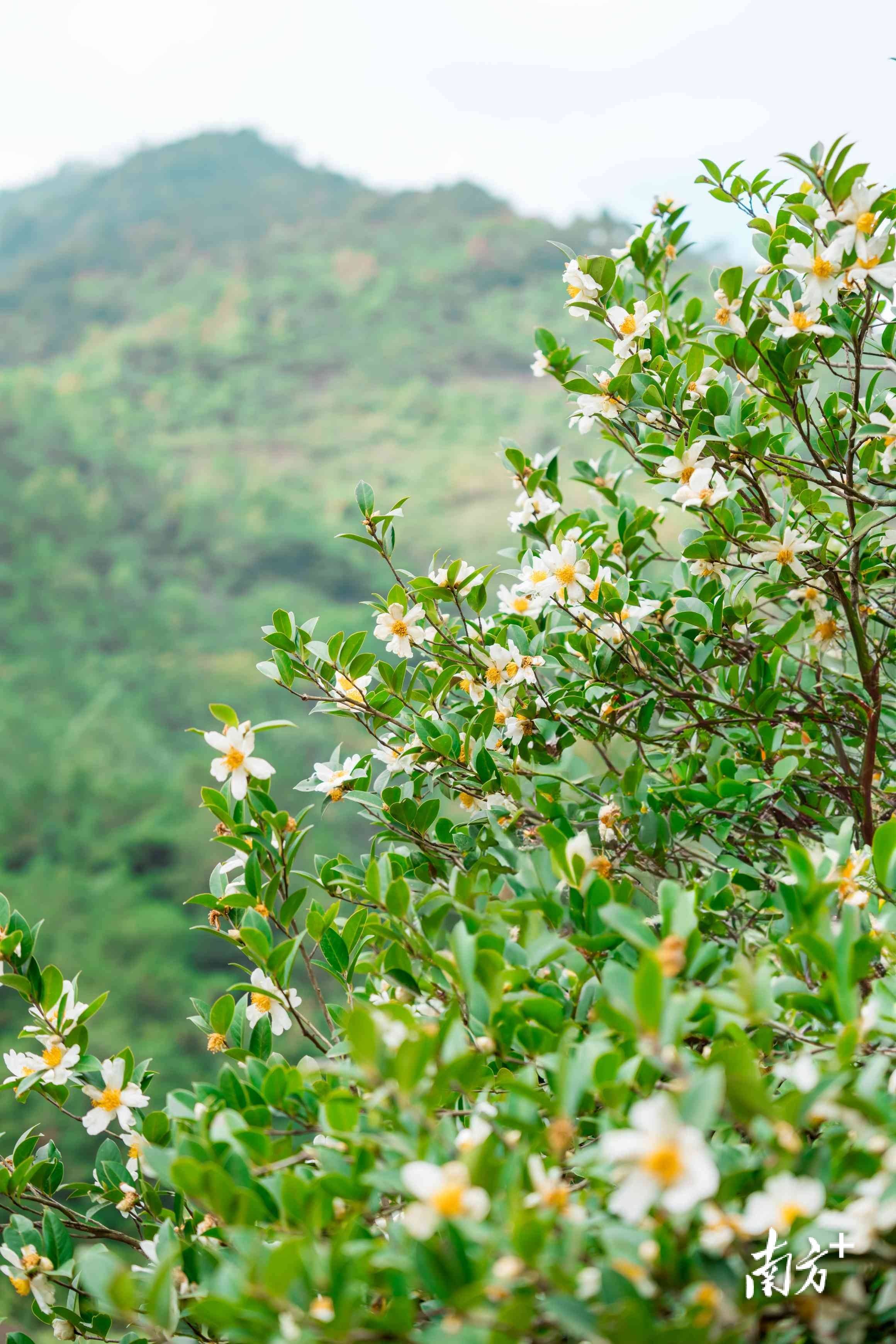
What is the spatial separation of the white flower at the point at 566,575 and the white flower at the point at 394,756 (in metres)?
0.23

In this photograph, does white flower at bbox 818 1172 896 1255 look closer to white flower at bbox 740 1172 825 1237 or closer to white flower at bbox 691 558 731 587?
white flower at bbox 740 1172 825 1237

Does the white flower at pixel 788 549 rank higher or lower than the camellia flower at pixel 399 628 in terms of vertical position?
higher

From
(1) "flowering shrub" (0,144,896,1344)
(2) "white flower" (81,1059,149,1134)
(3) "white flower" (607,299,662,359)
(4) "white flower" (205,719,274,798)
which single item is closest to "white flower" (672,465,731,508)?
(1) "flowering shrub" (0,144,896,1344)

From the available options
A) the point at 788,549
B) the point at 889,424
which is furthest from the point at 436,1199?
the point at 889,424

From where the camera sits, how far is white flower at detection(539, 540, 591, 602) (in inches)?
39.0

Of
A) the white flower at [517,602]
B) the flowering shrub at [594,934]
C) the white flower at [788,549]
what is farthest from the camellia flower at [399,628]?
the white flower at [788,549]

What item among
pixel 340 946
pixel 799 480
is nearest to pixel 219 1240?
pixel 340 946

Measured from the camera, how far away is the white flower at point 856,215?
0.82 m

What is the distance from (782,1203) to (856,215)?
79 centimetres

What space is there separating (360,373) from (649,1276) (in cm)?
2043

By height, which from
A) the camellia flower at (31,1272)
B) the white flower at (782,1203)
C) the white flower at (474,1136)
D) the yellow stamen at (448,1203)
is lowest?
the camellia flower at (31,1272)

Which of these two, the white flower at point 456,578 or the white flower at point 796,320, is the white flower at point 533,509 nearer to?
the white flower at point 456,578

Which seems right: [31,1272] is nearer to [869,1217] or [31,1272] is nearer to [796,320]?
[869,1217]

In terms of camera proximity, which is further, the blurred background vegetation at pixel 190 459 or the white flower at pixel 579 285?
the blurred background vegetation at pixel 190 459
